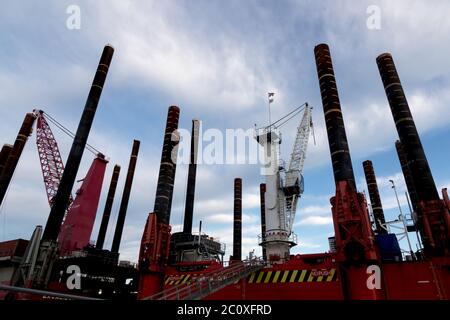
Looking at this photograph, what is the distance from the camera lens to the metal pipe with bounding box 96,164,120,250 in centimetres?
5131

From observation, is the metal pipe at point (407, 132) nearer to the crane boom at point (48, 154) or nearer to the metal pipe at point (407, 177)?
the metal pipe at point (407, 177)

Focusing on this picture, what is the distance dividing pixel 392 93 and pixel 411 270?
44.0ft

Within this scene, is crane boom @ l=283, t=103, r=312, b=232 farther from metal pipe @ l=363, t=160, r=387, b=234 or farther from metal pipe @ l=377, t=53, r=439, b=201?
metal pipe @ l=363, t=160, r=387, b=234

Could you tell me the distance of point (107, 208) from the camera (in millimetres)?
53688

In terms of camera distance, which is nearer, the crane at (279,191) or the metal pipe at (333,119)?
the metal pipe at (333,119)

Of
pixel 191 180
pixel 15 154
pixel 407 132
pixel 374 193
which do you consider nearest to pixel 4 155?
pixel 15 154

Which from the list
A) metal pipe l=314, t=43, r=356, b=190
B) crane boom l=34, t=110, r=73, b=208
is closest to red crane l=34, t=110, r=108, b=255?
crane boom l=34, t=110, r=73, b=208

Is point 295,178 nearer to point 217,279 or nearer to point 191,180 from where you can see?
point 217,279

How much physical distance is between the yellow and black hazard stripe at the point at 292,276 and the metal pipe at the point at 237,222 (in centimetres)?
3237

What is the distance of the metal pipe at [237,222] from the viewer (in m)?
53.5

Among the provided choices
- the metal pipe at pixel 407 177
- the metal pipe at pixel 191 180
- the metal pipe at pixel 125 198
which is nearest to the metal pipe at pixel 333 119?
the metal pipe at pixel 407 177

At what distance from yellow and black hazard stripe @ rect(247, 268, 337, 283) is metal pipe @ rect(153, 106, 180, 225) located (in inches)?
416

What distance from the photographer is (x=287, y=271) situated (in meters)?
20.4
